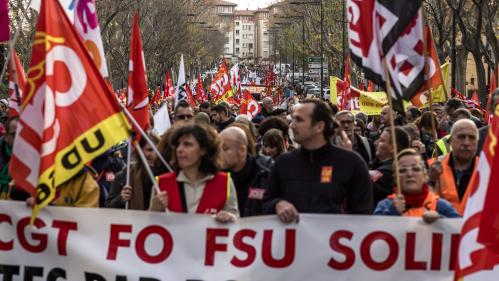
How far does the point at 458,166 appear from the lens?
7.66 meters

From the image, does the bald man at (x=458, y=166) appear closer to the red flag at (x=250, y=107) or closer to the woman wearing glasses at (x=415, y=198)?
the woman wearing glasses at (x=415, y=198)

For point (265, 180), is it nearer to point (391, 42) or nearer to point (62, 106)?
point (391, 42)

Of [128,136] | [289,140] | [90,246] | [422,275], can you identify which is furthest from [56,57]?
[289,140]

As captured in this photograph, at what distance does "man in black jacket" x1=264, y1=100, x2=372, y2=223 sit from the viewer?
5988 mm

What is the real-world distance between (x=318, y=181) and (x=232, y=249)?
624 mm

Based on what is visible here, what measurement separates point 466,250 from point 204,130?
1.85 m

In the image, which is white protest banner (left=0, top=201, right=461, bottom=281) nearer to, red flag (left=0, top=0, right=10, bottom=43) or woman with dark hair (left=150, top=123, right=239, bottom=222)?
woman with dark hair (left=150, top=123, right=239, bottom=222)

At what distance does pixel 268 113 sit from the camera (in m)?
16.6

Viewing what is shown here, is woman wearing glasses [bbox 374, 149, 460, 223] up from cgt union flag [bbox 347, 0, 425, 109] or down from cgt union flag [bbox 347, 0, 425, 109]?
down

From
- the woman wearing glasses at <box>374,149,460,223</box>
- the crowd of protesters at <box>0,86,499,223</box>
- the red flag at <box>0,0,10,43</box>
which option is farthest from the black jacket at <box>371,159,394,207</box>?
the red flag at <box>0,0,10,43</box>

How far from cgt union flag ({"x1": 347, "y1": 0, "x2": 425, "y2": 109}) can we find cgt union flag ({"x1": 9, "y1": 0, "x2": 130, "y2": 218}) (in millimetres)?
1713

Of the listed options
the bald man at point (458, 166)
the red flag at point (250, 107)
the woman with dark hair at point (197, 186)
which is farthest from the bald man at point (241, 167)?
the red flag at point (250, 107)

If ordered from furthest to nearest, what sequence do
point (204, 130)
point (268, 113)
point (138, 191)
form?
point (268, 113), point (138, 191), point (204, 130)

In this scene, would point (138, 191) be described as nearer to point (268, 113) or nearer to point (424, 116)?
point (424, 116)
